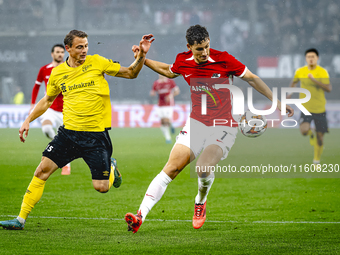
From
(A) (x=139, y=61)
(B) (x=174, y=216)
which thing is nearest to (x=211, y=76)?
(A) (x=139, y=61)

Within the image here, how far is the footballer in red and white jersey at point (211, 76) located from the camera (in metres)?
5.05

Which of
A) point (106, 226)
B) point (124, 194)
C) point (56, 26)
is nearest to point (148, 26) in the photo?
point (56, 26)

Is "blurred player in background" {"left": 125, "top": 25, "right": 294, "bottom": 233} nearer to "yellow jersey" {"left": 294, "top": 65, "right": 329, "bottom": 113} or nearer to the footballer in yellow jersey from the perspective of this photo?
the footballer in yellow jersey

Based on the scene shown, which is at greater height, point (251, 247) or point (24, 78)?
point (24, 78)

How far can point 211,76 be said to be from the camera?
507 centimetres

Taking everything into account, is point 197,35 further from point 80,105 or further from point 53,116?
point 53,116

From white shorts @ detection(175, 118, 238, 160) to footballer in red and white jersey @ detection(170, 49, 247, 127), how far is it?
6 centimetres

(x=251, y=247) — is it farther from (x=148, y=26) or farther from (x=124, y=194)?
(x=148, y=26)

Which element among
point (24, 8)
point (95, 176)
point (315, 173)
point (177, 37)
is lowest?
point (315, 173)

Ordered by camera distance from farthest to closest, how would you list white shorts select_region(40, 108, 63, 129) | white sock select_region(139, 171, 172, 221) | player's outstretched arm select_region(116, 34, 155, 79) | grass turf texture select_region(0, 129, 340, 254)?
white shorts select_region(40, 108, 63, 129) → player's outstretched arm select_region(116, 34, 155, 79) → white sock select_region(139, 171, 172, 221) → grass turf texture select_region(0, 129, 340, 254)

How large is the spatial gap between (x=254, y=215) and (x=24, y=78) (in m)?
26.0

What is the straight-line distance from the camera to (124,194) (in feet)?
24.4

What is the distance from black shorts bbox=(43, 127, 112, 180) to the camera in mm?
5125

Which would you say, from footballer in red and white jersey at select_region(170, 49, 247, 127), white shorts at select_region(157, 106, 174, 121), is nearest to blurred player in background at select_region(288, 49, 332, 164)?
footballer in red and white jersey at select_region(170, 49, 247, 127)
